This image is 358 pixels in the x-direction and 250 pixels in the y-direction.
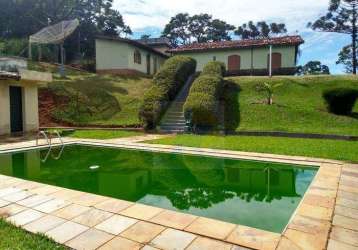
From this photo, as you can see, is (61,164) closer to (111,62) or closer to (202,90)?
(202,90)

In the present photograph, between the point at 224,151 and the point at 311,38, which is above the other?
the point at 311,38

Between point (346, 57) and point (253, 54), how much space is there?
1765 cm

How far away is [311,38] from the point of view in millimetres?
33906

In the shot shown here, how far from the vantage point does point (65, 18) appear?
36219 mm

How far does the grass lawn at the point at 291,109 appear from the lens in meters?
14.6

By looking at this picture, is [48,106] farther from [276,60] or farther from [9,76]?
[276,60]

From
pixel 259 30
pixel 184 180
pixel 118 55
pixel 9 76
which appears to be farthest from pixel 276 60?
pixel 259 30

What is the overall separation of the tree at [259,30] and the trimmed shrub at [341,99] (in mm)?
38202

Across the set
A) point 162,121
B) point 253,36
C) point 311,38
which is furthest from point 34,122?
point 253,36

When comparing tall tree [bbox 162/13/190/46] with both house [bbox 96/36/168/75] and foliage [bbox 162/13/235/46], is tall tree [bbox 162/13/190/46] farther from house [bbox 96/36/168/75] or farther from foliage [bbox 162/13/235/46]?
house [bbox 96/36/168/75]

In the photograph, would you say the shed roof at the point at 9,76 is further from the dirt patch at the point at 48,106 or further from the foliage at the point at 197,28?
the foliage at the point at 197,28

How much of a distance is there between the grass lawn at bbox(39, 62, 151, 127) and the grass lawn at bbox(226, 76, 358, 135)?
20.0 ft

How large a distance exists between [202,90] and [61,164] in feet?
31.2

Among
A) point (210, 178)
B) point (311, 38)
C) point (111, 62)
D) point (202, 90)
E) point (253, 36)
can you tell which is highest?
point (253, 36)
